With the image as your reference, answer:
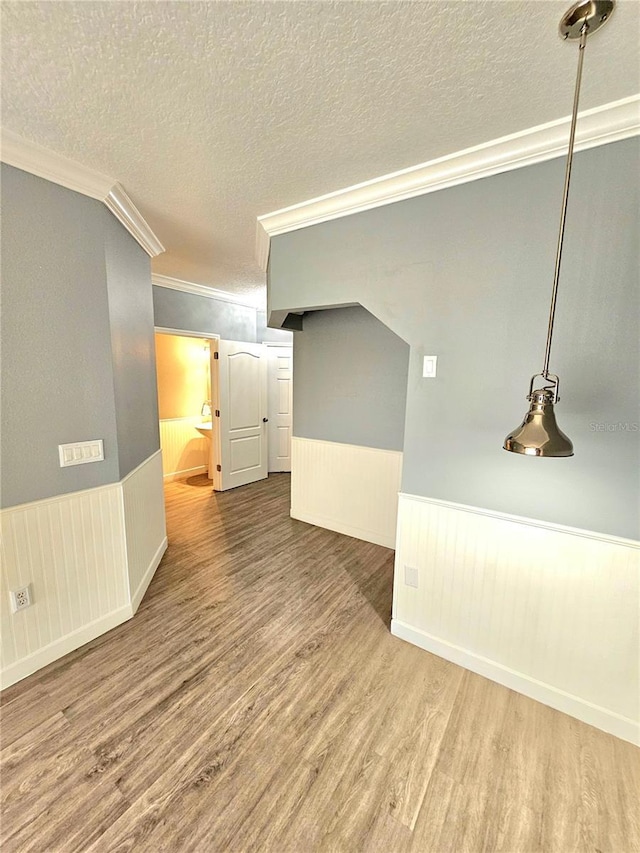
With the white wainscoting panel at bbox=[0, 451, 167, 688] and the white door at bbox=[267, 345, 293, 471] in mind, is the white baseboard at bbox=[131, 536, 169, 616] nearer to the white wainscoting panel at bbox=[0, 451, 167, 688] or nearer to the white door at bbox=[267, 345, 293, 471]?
the white wainscoting panel at bbox=[0, 451, 167, 688]

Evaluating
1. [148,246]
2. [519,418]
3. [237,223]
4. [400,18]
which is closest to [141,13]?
[400,18]

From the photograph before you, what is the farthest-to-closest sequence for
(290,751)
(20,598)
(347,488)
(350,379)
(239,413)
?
1. (239,413)
2. (347,488)
3. (350,379)
4. (20,598)
5. (290,751)

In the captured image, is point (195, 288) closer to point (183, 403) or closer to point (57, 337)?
point (183, 403)

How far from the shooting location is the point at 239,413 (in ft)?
15.4

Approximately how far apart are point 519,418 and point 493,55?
53.3 inches

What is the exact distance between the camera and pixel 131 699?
5.44 feet

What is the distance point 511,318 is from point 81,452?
234cm

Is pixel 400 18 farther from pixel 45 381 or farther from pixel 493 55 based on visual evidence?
pixel 45 381

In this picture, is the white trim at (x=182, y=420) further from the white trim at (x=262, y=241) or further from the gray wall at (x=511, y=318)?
the gray wall at (x=511, y=318)

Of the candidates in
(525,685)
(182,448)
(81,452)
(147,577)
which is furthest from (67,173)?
(182,448)

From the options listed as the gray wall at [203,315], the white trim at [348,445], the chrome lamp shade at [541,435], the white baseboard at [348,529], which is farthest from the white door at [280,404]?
the chrome lamp shade at [541,435]

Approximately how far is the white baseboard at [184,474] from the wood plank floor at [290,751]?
301cm

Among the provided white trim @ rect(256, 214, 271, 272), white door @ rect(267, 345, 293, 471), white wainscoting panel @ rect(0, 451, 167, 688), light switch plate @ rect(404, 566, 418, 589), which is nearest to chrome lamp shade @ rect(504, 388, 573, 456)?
light switch plate @ rect(404, 566, 418, 589)

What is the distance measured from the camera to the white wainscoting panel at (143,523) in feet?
7.30
